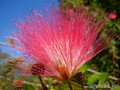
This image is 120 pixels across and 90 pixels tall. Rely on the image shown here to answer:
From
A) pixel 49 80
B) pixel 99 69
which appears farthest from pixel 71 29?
pixel 99 69

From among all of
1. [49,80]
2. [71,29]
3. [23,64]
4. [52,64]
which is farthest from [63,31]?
[49,80]

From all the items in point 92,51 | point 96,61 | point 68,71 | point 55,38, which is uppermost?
point 96,61

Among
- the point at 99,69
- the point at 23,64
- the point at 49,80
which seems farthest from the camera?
the point at 99,69

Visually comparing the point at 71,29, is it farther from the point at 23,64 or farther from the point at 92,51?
the point at 23,64

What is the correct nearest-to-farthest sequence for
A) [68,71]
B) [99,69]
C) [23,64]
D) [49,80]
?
[68,71]
[23,64]
[49,80]
[99,69]

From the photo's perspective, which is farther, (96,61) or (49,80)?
(96,61)

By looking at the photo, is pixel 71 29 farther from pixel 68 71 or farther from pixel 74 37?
pixel 68 71

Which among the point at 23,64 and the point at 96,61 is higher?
the point at 96,61
